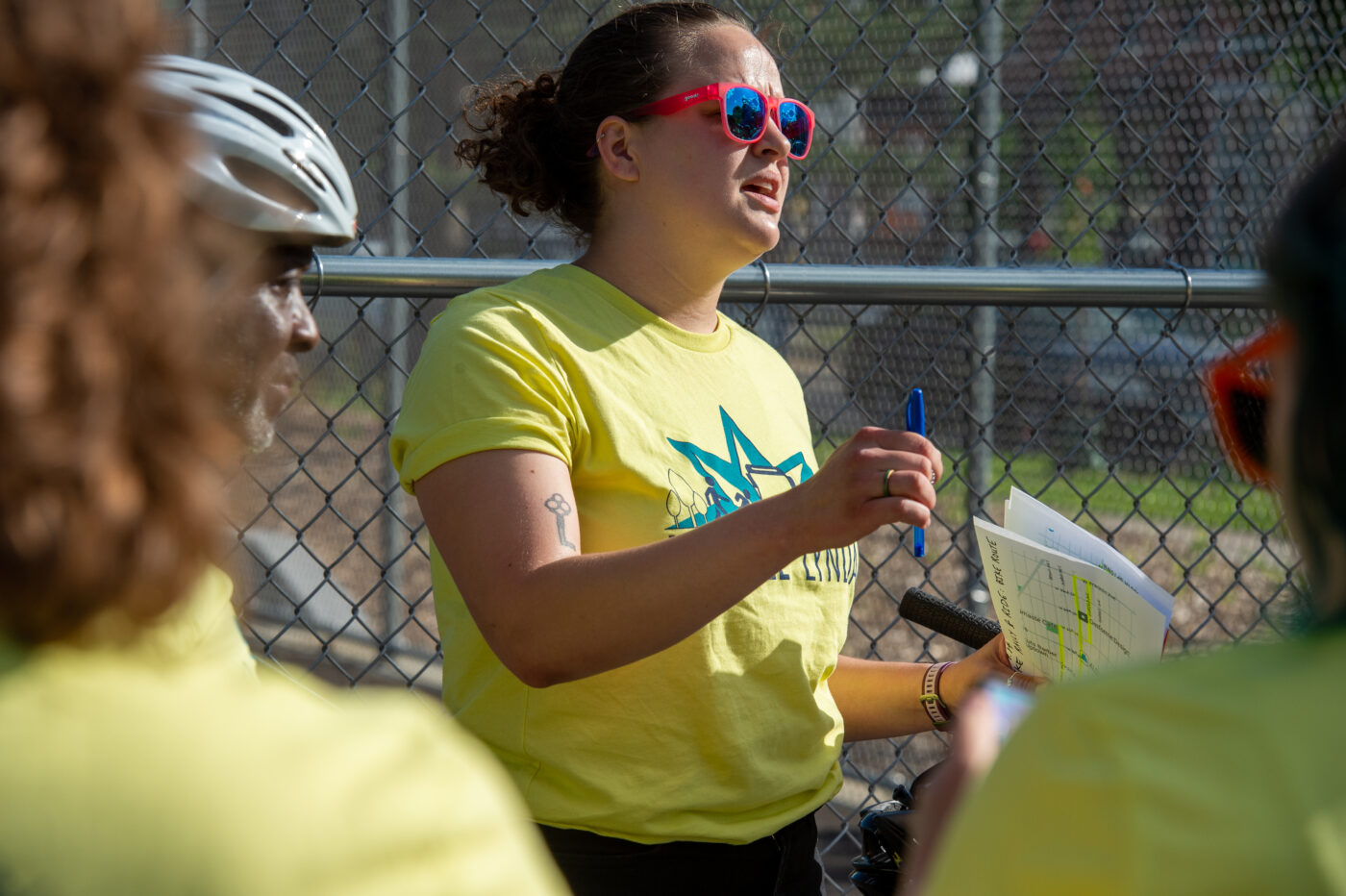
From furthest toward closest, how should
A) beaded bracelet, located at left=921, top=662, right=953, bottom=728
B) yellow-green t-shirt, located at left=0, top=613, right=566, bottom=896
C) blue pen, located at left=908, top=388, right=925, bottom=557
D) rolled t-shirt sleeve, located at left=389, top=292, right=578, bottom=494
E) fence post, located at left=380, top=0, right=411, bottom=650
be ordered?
1. fence post, located at left=380, top=0, right=411, bottom=650
2. beaded bracelet, located at left=921, top=662, right=953, bottom=728
3. blue pen, located at left=908, top=388, right=925, bottom=557
4. rolled t-shirt sleeve, located at left=389, top=292, right=578, bottom=494
5. yellow-green t-shirt, located at left=0, top=613, right=566, bottom=896

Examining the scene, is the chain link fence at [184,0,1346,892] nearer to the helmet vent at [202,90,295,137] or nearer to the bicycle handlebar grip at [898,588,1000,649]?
the bicycle handlebar grip at [898,588,1000,649]

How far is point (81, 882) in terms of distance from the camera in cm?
62

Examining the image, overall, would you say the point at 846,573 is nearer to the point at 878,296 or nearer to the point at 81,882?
the point at 878,296

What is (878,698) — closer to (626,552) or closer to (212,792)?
(626,552)

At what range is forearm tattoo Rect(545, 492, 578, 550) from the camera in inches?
64.0

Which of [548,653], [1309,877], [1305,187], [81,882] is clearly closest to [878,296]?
[548,653]

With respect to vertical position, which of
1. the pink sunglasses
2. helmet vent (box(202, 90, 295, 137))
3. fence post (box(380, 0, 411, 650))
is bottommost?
fence post (box(380, 0, 411, 650))

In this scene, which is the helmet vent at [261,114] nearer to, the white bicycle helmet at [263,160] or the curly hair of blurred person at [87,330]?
the white bicycle helmet at [263,160]

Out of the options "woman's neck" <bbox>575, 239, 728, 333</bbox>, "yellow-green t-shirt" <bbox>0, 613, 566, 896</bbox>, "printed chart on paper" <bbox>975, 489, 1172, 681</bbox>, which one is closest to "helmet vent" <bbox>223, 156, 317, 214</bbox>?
"woman's neck" <bbox>575, 239, 728, 333</bbox>

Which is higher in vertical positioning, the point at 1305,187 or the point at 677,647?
the point at 1305,187

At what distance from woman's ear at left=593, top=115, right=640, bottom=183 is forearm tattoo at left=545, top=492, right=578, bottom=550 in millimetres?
665

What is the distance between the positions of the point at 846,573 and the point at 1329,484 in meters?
1.30

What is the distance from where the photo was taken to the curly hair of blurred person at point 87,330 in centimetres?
65

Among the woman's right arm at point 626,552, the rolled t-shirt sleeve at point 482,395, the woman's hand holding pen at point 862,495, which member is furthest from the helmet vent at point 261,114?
the woman's hand holding pen at point 862,495
